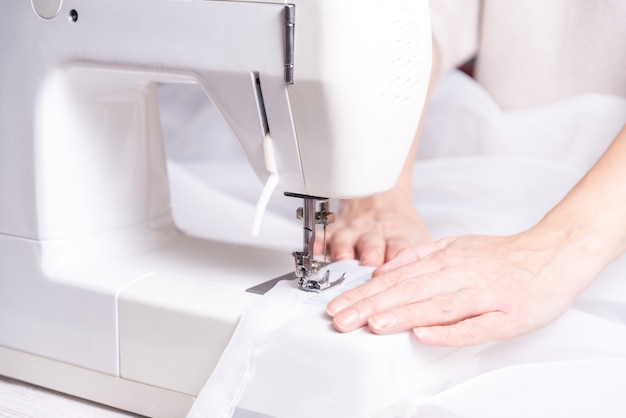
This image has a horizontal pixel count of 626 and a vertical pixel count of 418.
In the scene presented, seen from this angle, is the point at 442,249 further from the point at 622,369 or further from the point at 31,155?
the point at 31,155

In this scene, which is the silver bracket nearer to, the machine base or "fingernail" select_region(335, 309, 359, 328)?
"fingernail" select_region(335, 309, 359, 328)

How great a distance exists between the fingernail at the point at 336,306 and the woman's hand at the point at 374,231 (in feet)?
0.76

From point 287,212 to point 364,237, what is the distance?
308 mm

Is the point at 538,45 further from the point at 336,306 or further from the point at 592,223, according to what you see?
the point at 336,306

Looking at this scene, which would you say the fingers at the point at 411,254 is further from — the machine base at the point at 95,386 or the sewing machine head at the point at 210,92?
the machine base at the point at 95,386

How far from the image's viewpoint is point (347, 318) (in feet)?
2.58

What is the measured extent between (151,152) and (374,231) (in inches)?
12.8

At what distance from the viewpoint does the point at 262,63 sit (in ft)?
2.68

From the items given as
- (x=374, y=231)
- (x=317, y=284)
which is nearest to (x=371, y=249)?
(x=374, y=231)

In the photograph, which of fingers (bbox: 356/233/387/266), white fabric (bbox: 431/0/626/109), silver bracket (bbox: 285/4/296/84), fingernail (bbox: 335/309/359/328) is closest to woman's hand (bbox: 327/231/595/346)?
fingernail (bbox: 335/309/359/328)

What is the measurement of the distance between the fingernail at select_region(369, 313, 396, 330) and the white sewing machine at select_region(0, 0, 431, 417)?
0.13 m

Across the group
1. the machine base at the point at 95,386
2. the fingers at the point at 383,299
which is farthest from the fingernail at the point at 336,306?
the machine base at the point at 95,386

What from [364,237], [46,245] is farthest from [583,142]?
[46,245]

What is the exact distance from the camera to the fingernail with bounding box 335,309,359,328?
0.78m
